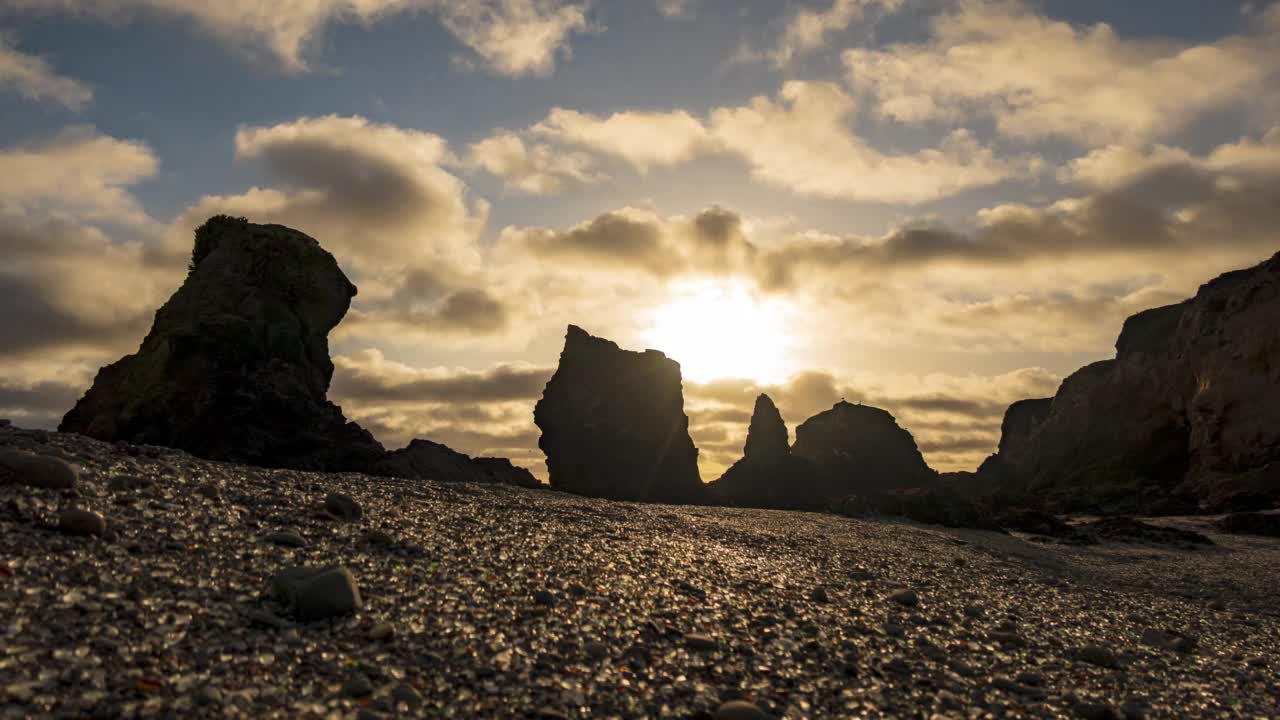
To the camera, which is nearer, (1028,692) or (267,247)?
(1028,692)

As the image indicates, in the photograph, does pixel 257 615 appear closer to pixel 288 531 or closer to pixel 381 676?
pixel 381 676

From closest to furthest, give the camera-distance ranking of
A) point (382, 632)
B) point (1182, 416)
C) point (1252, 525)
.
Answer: point (382, 632)
point (1252, 525)
point (1182, 416)

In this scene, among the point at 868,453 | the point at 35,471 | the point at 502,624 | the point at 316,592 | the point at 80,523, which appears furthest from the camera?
the point at 868,453

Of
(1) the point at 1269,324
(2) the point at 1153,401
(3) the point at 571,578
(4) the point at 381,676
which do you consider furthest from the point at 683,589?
(2) the point at 1153,401

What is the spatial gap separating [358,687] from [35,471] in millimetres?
6496

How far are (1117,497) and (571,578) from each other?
222 feet

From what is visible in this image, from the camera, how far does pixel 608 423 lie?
255ft

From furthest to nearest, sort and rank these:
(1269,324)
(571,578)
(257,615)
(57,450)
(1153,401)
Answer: (1153,401) → (1269,324) → (57,450) → (571,578) → (257,615)

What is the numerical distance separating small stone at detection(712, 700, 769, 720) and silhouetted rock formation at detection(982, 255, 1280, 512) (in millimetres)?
55426

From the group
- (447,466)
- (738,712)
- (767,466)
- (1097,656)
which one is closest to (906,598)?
(1097,656)

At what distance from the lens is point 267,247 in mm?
29344

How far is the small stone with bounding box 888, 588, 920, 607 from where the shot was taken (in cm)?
1227

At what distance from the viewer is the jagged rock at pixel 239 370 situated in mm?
26609

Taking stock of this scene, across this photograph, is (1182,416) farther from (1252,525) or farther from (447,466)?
(447,466)
